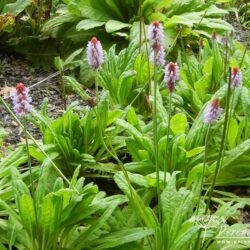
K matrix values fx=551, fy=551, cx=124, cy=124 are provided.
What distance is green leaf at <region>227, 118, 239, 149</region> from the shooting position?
280 centimetres

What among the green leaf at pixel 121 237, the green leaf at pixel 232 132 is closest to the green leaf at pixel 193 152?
the green leaf at pixel 232 132

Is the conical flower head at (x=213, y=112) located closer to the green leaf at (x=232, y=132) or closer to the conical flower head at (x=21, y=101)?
the conical flower head at (x=21, y=101)

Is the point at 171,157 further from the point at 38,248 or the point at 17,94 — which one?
the point at 17,94

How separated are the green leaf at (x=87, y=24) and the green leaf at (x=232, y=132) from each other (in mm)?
1722

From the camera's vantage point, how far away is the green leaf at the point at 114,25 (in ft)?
13.5

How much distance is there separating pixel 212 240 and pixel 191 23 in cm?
214

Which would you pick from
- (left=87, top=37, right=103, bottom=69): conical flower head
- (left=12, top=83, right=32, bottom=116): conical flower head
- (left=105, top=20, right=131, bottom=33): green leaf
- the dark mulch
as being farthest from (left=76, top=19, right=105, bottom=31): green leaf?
(left=12, top=83, right=32, bottom=116): conical flower head

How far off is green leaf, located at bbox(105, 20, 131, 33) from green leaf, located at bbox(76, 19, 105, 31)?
0.08m

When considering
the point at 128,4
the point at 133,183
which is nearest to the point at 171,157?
the point at 133,183

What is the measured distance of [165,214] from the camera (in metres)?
2.24

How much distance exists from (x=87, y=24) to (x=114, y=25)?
206mm

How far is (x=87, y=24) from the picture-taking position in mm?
4203

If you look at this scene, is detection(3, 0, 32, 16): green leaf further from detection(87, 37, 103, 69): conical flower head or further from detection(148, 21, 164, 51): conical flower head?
detection(148, 21, 164, 51): conical flower head

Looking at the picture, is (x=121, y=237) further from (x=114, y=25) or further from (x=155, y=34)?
(x=114, y=25)
